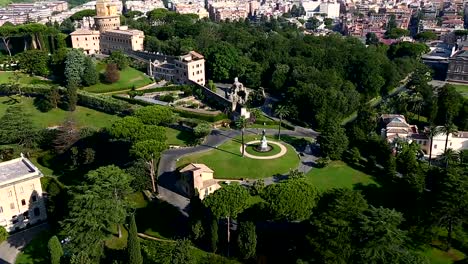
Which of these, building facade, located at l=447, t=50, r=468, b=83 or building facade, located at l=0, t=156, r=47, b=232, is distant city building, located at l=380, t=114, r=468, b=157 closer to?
building facade, located at l=447, t=50, r=468, b=83

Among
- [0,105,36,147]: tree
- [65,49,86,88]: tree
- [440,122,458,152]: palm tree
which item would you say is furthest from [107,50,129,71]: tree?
[440,122,458,152]: palm tree

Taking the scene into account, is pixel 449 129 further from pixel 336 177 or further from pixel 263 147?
pixel 263 147

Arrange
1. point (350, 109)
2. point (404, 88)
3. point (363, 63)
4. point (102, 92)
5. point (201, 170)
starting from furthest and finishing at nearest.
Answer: point (404, 88) < point (363, 63) < point (102, 92) < point (350, 109) < point (201, 170)

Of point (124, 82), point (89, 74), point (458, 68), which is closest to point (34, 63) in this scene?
point (89, 74)

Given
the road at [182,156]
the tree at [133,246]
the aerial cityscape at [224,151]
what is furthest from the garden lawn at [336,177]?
the tree at [133,246]

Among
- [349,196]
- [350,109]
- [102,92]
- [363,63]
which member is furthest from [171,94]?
[349,196]

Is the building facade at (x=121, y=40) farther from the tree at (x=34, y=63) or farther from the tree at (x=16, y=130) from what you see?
the tree at (x=16, y=130)

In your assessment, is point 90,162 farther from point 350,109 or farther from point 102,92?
point 350,109
